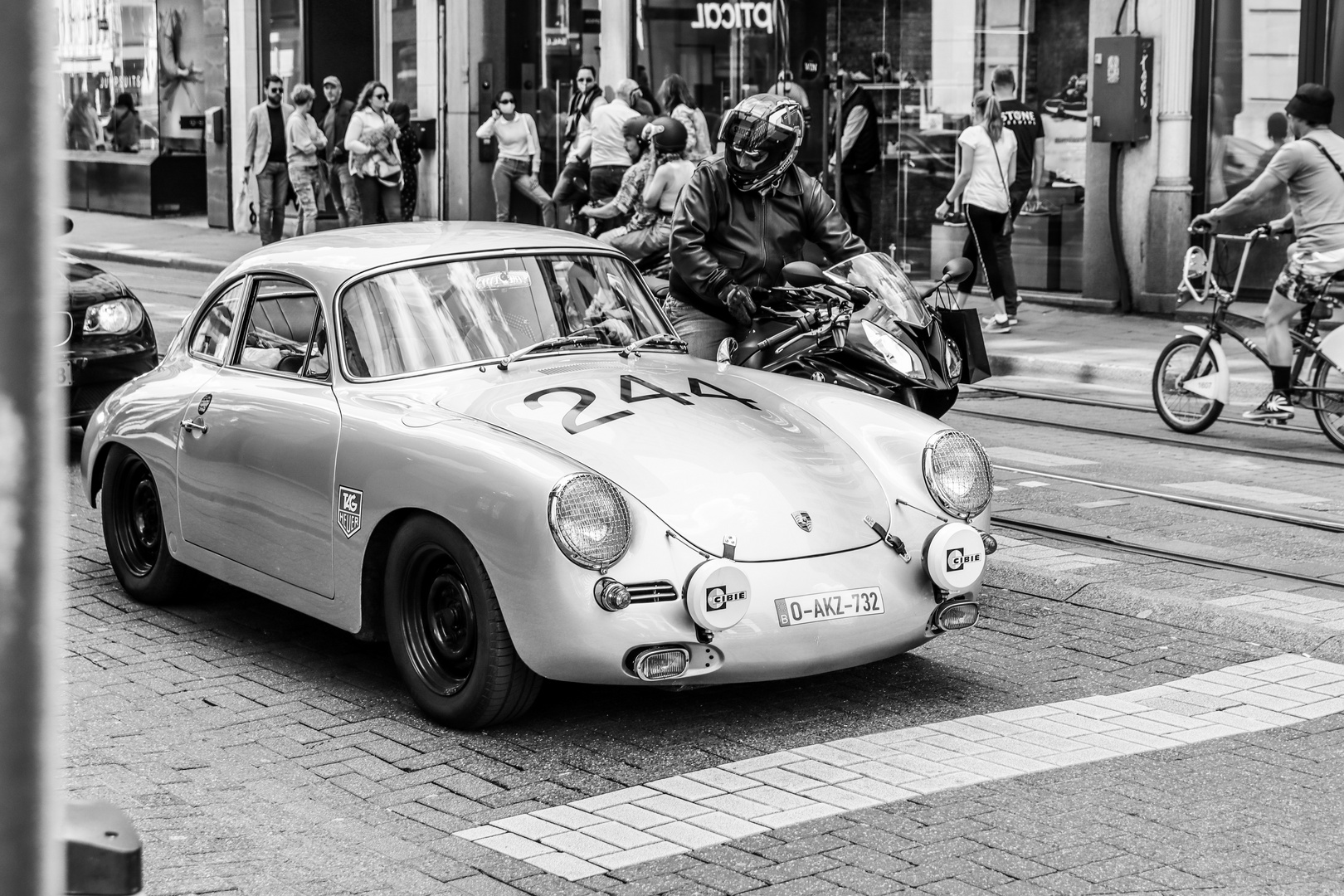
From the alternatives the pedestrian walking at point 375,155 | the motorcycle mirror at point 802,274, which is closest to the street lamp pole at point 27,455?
the motorcycle mirror at point 802,274

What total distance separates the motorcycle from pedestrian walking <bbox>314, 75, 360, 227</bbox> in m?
14.7

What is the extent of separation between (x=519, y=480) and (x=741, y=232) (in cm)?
276

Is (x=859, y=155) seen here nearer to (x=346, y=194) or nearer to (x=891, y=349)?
(x=346, y=194)

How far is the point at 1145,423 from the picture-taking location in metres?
10.8

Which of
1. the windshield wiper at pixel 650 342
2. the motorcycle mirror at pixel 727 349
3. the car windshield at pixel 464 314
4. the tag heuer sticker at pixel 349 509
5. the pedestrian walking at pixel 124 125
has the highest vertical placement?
the pedestrian walking at pixel 124 125

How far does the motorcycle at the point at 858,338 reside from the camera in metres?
6.86

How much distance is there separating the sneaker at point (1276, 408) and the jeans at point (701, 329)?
4347mm

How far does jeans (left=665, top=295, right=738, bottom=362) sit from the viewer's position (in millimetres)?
7230

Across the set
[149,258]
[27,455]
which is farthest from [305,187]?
[27,455]

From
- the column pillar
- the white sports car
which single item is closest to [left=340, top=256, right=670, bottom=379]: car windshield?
the white sports car

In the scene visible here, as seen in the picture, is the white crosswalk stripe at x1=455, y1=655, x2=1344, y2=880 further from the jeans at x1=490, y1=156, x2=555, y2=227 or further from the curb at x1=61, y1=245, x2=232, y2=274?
the curb at x1=61, y1=245, x2=232, y2=274

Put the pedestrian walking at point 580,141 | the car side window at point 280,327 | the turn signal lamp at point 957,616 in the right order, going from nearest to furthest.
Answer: the turn signal lamp at point 957,616 → the car side window at point 280,327 → the pedestrian walking at point 580,141

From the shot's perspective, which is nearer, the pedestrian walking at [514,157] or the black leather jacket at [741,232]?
the black leather jacket at [741,232]

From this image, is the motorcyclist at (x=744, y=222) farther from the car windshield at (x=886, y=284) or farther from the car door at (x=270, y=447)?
the car door at (x=270, y=447)
